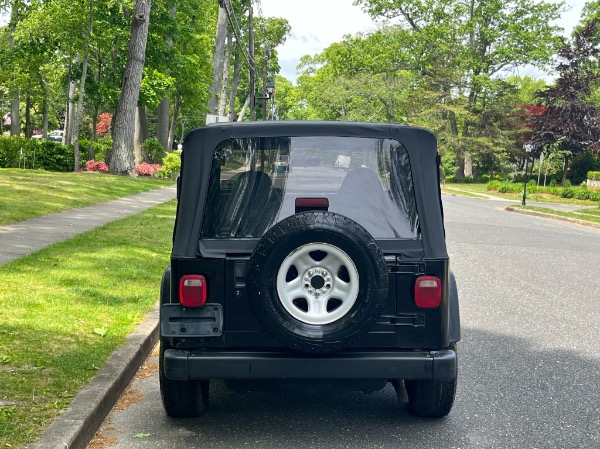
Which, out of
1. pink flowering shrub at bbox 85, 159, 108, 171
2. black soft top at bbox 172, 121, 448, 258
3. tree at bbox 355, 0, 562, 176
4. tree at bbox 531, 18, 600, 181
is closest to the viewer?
black soft top at bbox 172, 121, 448, 258

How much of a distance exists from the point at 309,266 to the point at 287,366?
60cm

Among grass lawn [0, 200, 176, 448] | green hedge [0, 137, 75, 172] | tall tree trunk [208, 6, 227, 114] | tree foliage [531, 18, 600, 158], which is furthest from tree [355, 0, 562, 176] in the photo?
grass lawn [0, 200, 176, 448]

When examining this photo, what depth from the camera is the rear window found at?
4996mm

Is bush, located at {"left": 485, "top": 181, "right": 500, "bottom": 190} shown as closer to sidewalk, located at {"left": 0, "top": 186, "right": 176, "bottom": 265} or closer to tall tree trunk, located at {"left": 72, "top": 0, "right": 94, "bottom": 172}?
tall tree trunk, located at {"left": 72, "top": 0, "right": 94, "bottom": 172}

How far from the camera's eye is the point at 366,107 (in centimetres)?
8281

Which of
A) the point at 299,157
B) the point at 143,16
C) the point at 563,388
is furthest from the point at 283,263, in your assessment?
the point at 143,16

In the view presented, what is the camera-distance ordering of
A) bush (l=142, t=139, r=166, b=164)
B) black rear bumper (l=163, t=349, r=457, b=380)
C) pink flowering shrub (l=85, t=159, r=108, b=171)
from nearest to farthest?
black rear bumper (l=163, t=349, r=457, b=380) < pink flowering shrub (l=85, t=159, r=108, b=171) < bush (l=142, t=139, r=166, b=164)

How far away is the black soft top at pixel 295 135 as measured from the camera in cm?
487

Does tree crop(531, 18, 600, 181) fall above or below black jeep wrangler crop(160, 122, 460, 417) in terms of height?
above

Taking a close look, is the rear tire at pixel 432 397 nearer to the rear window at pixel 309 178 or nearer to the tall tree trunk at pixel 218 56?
the rear window at pixel 309 178

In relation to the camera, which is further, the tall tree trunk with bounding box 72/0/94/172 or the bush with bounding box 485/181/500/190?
the bush with bounding box 485/181/500/190

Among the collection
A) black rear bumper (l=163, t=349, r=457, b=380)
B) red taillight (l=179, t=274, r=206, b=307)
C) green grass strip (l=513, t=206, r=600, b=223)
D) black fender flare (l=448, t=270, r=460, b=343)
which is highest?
red taillight (l=179, t=274, r=206, b=307)

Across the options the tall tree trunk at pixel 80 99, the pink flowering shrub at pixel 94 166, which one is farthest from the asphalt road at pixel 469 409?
the pink flowering shrub at pixel 94 166

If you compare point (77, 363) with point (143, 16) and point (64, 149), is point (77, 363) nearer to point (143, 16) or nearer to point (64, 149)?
point (143, 16)
